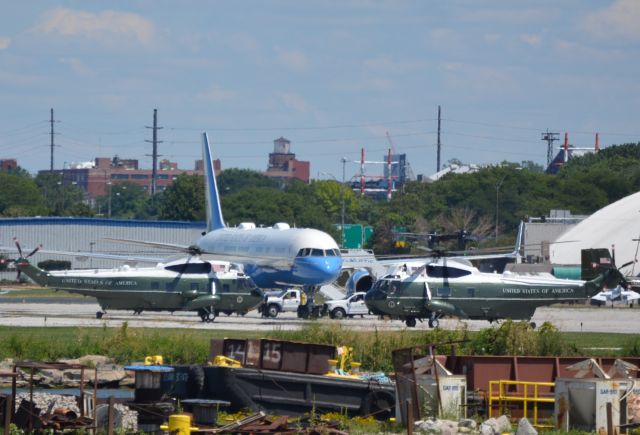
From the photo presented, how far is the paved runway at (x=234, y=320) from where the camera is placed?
48344 millimetres

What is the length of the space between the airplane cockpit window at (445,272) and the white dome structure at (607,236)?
42.8 meters

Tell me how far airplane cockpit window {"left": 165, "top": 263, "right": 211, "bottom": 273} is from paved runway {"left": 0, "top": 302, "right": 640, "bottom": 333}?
2111mm

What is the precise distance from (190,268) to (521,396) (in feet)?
91.0

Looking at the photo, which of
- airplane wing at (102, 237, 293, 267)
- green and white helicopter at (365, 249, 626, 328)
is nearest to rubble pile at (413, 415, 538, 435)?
green and white helicopter at (365, 249, 626, 328)

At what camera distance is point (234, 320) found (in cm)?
5350

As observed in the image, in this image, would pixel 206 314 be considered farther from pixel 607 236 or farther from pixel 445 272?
pixel 607 236

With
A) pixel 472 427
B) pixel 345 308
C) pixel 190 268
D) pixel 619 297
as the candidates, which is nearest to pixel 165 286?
pixel 190 268

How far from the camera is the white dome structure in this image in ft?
320

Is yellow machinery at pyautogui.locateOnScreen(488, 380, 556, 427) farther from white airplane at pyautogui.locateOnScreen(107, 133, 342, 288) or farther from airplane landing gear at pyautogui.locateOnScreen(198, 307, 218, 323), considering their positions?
white airplane at pyautogui.locateOnScreen(107, 133, 342, 288)

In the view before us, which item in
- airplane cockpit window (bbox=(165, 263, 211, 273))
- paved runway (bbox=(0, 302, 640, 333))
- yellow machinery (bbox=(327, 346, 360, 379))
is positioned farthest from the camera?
airplane cockpit window (bbox=(165, 263, 211, 273))

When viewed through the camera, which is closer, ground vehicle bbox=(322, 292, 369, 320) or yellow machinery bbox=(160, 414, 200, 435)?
yellow machinery bbox=(160, 414, 200, 435)

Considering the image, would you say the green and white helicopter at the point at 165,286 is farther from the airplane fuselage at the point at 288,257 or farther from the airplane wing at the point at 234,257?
the airplane fuselage at the point at 288,257

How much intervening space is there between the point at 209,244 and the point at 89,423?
153 feet

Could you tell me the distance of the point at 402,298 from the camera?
50031 millimetres
